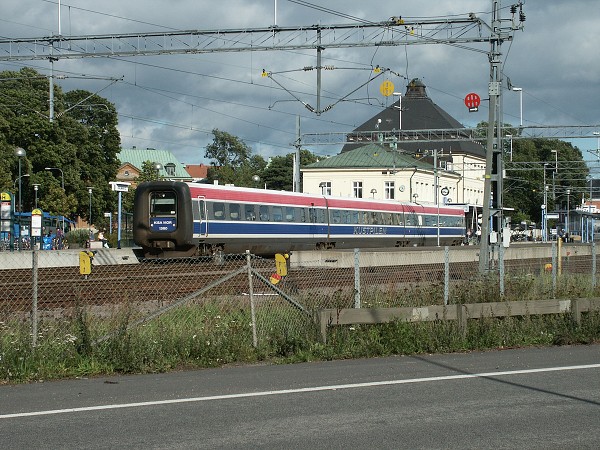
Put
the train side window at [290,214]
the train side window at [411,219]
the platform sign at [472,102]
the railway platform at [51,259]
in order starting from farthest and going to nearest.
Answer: the train side window at [411,219], the train side window at [290,214], the railway platform at [51,259], the platform sign at [472,102]

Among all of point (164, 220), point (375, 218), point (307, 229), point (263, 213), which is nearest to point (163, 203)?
point (164, 220)

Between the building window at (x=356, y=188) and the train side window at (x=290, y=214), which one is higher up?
the building window at (x=356, y=188)

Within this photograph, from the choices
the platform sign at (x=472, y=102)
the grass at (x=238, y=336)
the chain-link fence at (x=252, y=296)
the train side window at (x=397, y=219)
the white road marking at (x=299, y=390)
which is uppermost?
the platform sign at (x=472, y=102)

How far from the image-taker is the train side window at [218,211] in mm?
32438

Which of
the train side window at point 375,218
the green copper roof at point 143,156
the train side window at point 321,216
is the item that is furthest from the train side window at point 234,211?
the green copper roof at point 143,156

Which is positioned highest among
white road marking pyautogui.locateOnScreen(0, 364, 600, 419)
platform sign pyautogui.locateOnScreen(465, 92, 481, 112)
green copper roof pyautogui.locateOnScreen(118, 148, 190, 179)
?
green copper roof pyautogui.locateOnScreen(118, 148, 190, 179)

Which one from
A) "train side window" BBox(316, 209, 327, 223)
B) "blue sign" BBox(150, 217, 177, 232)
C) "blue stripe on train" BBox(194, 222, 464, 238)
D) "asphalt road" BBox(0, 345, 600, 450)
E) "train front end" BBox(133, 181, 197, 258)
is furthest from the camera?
"train side window" BBox(316, 209, 327, 223)

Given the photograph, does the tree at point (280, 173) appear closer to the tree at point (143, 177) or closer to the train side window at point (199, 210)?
the tree at point (143, 177)

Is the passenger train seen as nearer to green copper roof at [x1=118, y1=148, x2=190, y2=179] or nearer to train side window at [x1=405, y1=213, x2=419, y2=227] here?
train side window at [x1=405, y1=213, x2=419, y2=227]

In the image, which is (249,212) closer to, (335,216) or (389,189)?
(335,216)

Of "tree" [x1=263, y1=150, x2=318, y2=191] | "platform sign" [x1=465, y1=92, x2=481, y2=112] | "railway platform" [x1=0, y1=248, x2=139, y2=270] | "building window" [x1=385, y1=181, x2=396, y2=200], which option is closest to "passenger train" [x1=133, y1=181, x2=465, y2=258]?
"railway platform" [x1=0, y1=248, x2=139, y2=270]

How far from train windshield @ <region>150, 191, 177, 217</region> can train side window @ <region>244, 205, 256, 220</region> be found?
12.0 feet

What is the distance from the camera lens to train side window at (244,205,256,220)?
112 ft

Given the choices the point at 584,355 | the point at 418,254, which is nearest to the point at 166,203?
the point at 418,254
